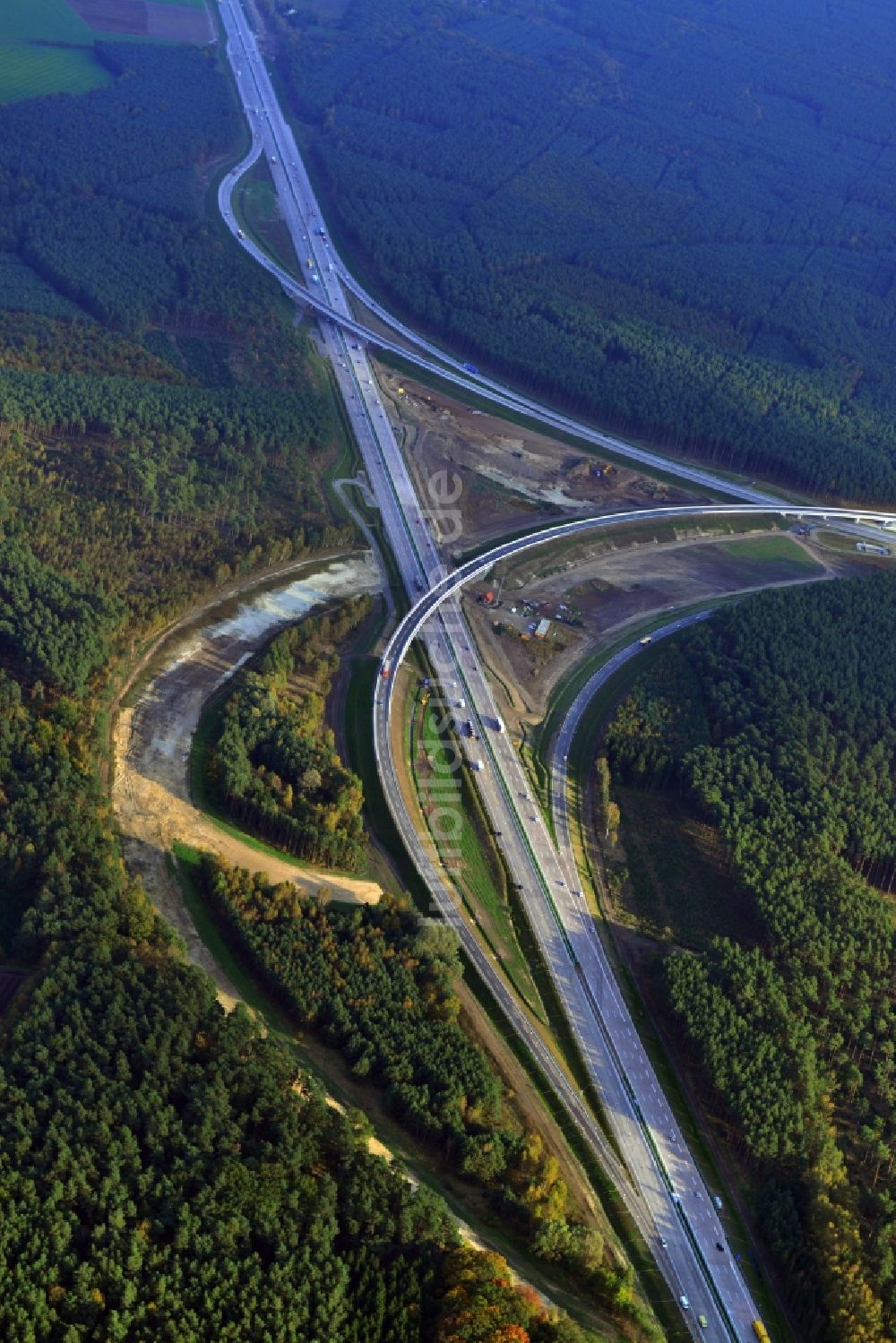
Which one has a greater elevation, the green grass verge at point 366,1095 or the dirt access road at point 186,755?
the dirt access road at point 186,755

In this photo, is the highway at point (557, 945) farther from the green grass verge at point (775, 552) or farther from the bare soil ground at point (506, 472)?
the green grass verge at point (775, 552)

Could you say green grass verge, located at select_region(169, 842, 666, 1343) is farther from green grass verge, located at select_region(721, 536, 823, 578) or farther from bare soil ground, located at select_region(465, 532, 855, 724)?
green grass verge, located at select_region(721, 536, 823, 578)

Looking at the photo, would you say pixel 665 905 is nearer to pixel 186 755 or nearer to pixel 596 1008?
pixel 596 1008

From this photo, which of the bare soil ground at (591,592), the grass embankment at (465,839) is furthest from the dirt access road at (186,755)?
the bare soil ground at (591,592)

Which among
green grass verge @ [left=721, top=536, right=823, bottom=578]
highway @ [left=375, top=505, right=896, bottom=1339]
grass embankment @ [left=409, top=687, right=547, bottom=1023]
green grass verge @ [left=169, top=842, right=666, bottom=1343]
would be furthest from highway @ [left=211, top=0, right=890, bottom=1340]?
green grass verge @ [left=721, top=536, right=823, bottom=578]

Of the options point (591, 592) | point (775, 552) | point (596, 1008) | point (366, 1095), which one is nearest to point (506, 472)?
point (591, 592)

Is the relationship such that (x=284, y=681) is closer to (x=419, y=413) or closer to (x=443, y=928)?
(x=443, y=928)
